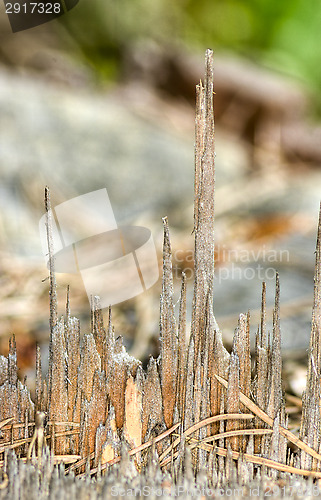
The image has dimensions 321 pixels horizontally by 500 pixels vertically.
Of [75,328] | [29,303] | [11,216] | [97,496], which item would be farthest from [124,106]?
[97,496]

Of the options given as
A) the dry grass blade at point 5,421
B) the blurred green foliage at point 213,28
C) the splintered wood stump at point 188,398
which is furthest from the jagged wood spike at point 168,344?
the blurred green foliage at point 213,28

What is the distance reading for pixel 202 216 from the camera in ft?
1.36

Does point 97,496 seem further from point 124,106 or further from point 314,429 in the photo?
point 124,106

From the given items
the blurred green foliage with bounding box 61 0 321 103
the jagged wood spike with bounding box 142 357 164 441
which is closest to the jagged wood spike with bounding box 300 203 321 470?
the jagged wood spike with bounding box 142 357 164 441

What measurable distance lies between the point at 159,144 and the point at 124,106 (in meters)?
0.30

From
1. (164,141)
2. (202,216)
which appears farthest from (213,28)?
(202,216)

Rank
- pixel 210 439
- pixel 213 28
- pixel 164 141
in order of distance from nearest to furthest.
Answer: pixel 210 439 < pixel 164 141 < pixel 213 28

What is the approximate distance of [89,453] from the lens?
1.34 ft

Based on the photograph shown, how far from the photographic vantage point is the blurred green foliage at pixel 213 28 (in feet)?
6.38

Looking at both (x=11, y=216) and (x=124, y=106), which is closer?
(x=11, y=216)

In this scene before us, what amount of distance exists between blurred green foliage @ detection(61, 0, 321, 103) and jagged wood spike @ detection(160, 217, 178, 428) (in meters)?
1.73

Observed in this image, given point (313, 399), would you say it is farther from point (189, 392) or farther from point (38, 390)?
point (38, 390)

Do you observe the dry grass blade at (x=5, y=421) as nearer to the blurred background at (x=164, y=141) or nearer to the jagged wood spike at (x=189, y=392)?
the jagged wood spike at (x=189, y=392)

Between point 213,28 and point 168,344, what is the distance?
181 cm
